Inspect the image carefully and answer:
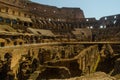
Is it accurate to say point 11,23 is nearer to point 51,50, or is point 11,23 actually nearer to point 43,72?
point 51,50

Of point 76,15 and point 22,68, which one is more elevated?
point 76,15

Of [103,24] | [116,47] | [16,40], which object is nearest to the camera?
[116,47]

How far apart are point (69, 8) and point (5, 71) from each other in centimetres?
4808

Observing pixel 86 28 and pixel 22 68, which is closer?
pixel 22 68

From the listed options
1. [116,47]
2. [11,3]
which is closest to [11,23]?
[11,3]

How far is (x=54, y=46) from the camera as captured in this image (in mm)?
26500

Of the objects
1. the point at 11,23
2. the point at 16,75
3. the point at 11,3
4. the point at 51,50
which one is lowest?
the point at 16,75

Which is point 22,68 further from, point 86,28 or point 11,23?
point 86,28

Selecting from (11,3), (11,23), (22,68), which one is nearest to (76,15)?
(11,3)

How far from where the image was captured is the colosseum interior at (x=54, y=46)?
14.8 meters

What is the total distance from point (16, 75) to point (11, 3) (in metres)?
31.7

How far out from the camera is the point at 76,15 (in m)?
61.5

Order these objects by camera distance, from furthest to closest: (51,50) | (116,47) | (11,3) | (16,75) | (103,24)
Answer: (103,24) < (11,3) < (116,47) < (51,50) < (16,75)

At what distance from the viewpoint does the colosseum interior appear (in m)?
14.8
